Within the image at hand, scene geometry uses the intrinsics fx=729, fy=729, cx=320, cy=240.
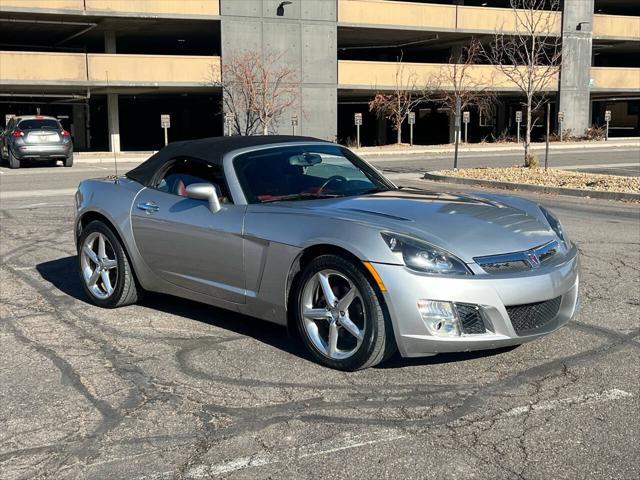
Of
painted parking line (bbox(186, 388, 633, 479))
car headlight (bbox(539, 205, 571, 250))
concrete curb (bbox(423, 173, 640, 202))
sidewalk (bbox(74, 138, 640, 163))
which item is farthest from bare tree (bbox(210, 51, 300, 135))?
painted parking line (bbox(186, 388, 633, 479))

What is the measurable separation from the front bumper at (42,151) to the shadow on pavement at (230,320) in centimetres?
1804

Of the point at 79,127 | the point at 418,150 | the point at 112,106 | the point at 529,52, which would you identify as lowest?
the point at 418,150

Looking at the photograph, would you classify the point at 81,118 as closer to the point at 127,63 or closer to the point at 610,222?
the point at 127,63

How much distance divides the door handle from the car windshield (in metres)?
0.80

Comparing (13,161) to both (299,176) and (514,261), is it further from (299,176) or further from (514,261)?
(514,261)

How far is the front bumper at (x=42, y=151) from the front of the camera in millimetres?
24281

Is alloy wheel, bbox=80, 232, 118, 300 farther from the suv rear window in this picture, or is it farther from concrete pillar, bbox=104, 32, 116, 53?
concrete pillar, bbox=104, 32, 116, 53

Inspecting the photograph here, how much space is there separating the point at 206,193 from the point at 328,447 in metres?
2.24

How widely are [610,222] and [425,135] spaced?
123ft

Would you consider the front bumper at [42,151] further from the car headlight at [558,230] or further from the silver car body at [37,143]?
the car headlight at [558,230]

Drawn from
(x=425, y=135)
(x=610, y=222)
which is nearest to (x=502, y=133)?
(x=425, y=135)

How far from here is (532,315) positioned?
442 cm

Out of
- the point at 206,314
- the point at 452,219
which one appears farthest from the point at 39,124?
the point at 452,219

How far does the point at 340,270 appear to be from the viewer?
14.6ft
